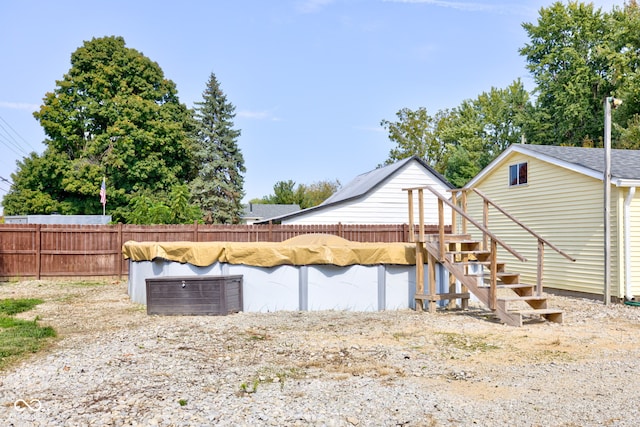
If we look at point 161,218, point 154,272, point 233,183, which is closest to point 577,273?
point 154,272

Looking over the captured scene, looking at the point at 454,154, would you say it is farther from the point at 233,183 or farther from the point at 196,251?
the point at 196,251

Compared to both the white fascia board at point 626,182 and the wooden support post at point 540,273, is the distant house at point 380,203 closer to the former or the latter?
the white fascia board at point 626,182

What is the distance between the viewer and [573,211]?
12.3 m

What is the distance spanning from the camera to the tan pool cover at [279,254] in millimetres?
9312

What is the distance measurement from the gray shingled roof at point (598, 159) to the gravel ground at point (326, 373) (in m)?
3.99

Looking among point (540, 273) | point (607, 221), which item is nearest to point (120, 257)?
point (540, 273)

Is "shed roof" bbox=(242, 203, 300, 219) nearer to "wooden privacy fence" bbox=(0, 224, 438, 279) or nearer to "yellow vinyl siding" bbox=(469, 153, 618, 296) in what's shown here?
"wooden privacy fence" bbox=(0, 224, 438, 279)

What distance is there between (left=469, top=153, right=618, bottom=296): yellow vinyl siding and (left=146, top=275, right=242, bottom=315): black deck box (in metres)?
8.20

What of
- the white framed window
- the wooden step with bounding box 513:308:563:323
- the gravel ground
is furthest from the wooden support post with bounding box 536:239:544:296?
the white framed window

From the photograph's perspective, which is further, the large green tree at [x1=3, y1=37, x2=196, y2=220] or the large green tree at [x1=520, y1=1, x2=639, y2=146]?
the large green tree at [x1=520, y1=1, x2=639, y2=146]

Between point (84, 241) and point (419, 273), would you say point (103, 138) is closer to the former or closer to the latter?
point (84, 241)

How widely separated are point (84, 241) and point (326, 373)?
13.3 metres

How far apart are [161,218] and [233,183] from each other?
451 inches

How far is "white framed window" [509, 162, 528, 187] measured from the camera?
14044 millimetres
